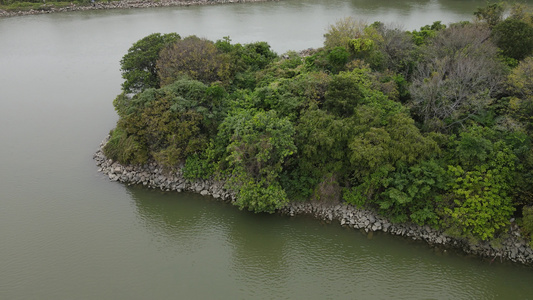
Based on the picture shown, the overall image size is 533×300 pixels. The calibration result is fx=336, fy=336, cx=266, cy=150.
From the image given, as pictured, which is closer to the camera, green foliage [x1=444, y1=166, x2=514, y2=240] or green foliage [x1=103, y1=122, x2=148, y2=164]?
green foliage [x1=444, y1=166, x2=514, y2=240]

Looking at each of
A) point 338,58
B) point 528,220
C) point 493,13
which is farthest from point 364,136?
point 493,13

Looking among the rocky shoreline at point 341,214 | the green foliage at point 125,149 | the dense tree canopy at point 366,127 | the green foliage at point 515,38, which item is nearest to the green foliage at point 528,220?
the dense tree canopy at point 366,127

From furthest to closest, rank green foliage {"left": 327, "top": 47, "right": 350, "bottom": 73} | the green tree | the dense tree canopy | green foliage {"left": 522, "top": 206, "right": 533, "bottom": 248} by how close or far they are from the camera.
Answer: the green tree
green foliage {"left": 327, "top": 47, "right": 350, "bottom": 73}
the dense tree canopy
green foliage {"left": 522, "top": 206, "right": 533, "bottom": 248}

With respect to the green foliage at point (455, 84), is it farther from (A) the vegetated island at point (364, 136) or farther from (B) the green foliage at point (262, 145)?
(B) the green foliage at point (262, 145)

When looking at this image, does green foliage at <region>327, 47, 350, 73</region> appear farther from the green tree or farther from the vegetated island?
the green tree

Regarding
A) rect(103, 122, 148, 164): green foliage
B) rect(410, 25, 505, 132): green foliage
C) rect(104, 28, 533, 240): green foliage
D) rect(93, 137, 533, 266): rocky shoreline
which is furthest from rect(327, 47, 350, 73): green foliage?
rect(103, 122, 148, 164): green foliage

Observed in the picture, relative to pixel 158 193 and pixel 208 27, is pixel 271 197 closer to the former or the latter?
pixel 158 193
